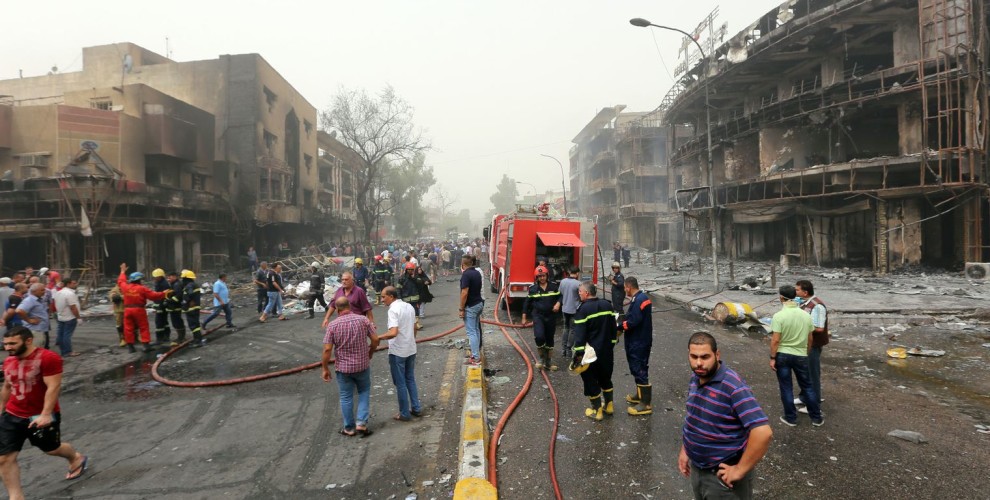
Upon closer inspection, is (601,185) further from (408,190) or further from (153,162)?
(153,162)

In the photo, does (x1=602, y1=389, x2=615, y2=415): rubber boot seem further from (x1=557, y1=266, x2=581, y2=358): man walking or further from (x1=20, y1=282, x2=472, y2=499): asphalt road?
(x1=557, y1=266, x2=581, y2=358): man walking

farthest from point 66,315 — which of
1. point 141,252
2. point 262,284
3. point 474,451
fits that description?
point 141,252

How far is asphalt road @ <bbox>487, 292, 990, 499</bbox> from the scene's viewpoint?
12.2 feet

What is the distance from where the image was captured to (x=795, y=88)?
75.6 feet

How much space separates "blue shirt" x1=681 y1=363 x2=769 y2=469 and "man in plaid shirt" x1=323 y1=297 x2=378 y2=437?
3.44 meters

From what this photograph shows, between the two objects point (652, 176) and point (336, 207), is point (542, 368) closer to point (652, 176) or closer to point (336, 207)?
point (652, 176)

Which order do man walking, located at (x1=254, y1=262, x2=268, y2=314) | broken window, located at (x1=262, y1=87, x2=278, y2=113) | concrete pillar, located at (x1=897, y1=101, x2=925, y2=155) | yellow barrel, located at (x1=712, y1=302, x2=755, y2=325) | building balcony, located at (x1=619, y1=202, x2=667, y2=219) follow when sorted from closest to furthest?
yellow barrel, located at (x1=712, y1=302, x2=755, y2=325), man walking, located at (x1=254, y1=262, x2=268, y2=314), concrete pillar, located at (x1=897, y1=101, x2=925, y2=155), broken window, located at (x1=262, y1=87, x2=278, y2=113), building balcony, located at (x1=619, y1=202, x2=667, y2=219)

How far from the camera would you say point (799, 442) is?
14.7ft

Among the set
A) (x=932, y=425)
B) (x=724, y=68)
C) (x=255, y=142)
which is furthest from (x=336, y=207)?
(x=932, y=425)

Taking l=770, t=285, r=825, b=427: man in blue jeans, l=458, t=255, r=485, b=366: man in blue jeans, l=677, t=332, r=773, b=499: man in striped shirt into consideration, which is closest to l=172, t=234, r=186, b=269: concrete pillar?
l=458, t=255, r=485, b=366: man in blue jeans

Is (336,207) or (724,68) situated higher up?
(724,68)

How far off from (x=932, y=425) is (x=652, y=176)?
38.8 m

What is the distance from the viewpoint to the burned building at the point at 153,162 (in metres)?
18.8

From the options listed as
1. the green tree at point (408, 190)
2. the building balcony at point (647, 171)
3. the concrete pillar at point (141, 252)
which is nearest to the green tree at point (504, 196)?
the green tree at point (408, 190)
